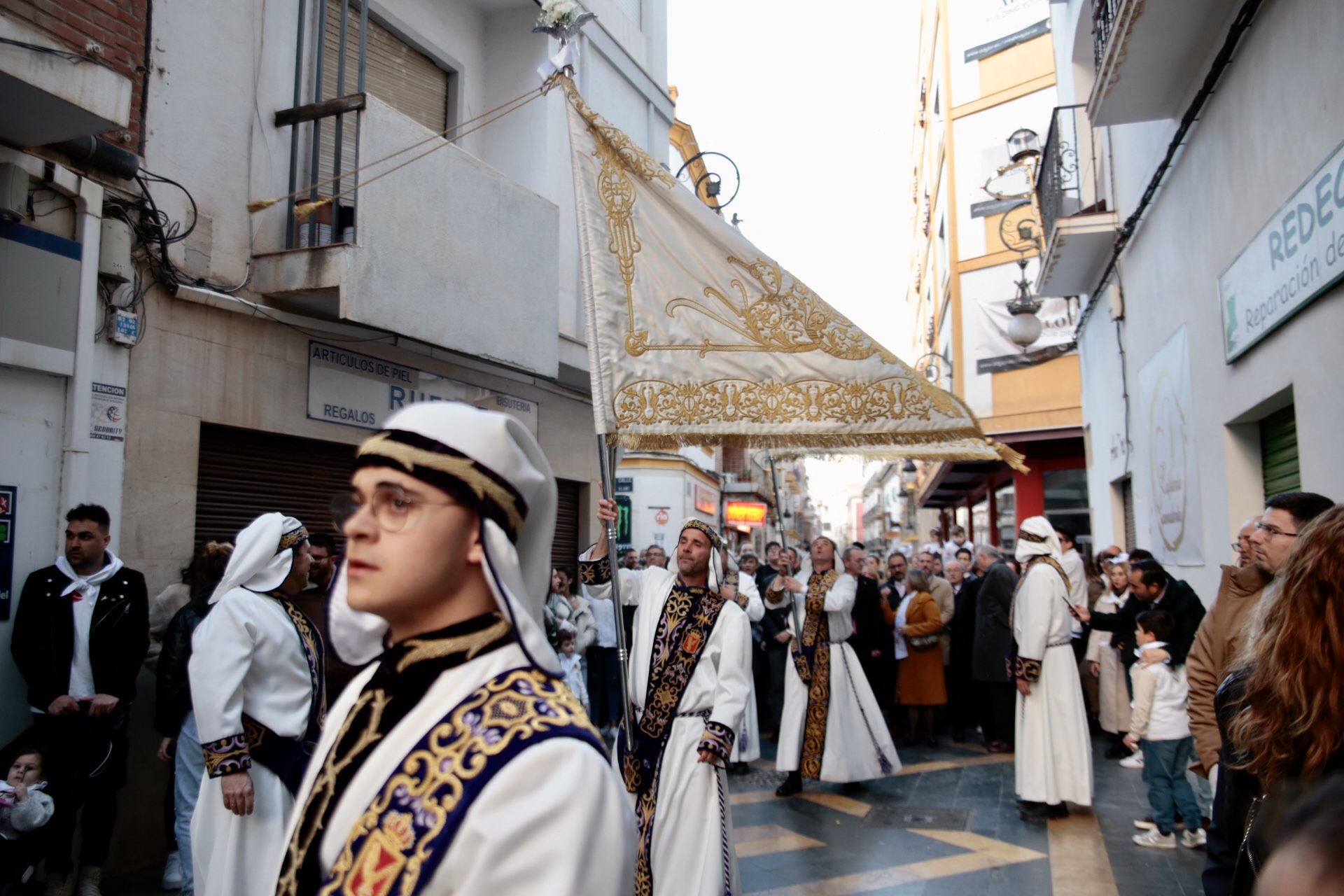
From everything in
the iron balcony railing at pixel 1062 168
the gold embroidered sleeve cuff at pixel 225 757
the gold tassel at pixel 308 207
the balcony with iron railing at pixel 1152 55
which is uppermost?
the iron balcony railing at pixel 1062 168

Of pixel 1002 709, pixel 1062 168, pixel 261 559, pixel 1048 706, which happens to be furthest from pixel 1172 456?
pixel 261 559

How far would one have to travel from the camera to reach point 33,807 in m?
4.35

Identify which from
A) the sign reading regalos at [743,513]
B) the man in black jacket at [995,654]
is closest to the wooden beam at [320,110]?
the man in black jacket at [995,654]

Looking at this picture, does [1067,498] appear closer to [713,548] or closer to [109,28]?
[713,548]

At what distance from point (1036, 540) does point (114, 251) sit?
6408mm

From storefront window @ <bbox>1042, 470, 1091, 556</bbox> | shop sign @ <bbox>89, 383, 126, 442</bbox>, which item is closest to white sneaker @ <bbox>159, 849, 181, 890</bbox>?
shop sign @ <bbox>89, 383, 126, 442</bbox>

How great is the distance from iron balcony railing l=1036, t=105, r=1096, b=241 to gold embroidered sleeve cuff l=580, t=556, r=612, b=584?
8441 mm

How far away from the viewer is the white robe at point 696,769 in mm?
4227

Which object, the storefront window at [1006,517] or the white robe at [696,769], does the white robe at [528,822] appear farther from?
the storefront window at [1006,517]

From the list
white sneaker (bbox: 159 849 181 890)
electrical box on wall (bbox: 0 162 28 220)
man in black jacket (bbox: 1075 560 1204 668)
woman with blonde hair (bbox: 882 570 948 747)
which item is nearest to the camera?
electrical box on wall (bbox: 0 162 28 220)

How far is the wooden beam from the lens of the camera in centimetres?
745

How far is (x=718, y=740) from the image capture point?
4.31 metres

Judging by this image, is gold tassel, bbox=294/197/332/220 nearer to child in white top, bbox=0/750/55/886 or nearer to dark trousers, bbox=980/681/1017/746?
child in white top, bbox=0/750/55/886

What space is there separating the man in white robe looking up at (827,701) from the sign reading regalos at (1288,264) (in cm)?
332
